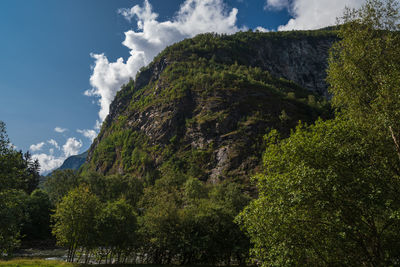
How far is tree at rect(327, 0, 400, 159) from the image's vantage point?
20328 millimetres

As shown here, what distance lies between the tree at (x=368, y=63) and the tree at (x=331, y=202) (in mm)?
3055

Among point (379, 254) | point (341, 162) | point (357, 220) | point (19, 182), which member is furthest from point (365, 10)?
point (19, 182)

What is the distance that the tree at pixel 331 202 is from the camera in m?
16.1

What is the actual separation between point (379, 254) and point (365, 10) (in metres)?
22.9

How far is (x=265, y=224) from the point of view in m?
19.2

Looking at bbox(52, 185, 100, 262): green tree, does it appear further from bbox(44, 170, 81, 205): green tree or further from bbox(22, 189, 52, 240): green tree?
bbox(44, 170, 81, 205): green tree

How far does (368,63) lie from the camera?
22750mm

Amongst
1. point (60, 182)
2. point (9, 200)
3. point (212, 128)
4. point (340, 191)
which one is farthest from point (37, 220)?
point (340, 191)

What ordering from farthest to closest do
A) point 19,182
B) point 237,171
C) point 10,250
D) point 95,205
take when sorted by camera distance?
point 237,171 < point 95,205 < point 19,182 < point 10,250

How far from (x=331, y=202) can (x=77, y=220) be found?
36949 mm

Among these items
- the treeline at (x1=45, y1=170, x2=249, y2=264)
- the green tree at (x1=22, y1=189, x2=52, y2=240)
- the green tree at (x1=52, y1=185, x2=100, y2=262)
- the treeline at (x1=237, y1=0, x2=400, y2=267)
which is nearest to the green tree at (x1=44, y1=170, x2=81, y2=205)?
the green tree at (x1=22, y1=189, x2=52, y2=240)

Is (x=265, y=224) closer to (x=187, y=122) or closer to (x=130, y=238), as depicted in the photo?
(x=130, y=238)

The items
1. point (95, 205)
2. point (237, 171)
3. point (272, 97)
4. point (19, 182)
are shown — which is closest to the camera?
point (19, 182)

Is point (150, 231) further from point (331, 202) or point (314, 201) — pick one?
point (331, 202)
